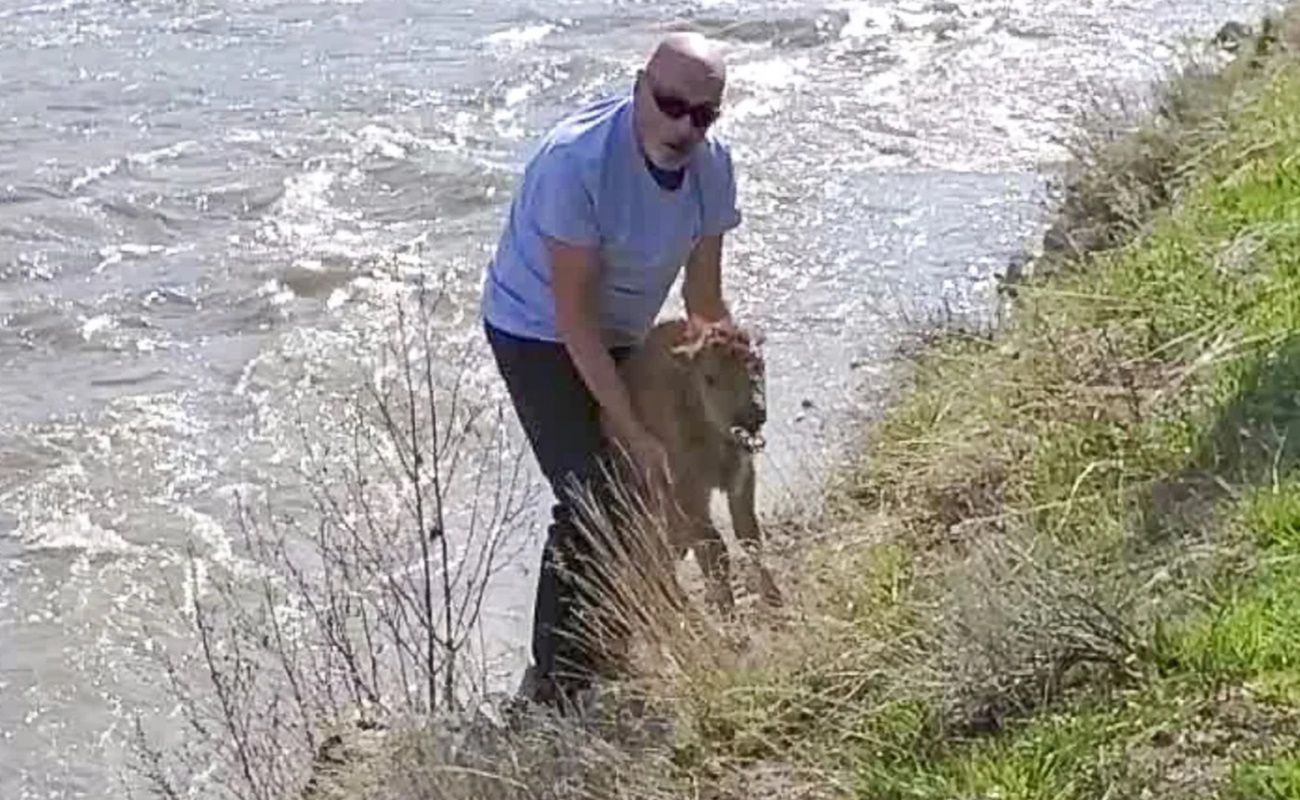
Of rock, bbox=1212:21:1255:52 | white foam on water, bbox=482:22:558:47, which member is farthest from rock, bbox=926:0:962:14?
rock, bbox=1212:21:1255:52

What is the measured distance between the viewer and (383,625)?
798cm

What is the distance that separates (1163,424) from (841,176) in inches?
→ 305

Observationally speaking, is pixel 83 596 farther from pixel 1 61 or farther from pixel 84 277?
pixel 1 61

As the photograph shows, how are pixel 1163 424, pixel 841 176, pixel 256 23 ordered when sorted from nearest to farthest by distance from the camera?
1. pixel 1163 424
2. pixel 841 176
3. pixel 256 23

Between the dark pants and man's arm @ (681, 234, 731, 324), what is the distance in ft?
0.76

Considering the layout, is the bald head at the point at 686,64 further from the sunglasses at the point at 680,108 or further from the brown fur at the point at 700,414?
the brown fur at the point at 700,414

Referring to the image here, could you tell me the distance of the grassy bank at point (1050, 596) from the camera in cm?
500

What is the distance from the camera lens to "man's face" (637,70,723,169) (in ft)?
20.1

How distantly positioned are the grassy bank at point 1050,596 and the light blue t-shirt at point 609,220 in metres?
0.92

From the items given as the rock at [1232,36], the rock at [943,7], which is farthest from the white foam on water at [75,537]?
the rock at [943,7]

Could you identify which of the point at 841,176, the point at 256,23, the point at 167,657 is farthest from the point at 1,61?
the point at 167,657

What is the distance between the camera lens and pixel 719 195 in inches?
261

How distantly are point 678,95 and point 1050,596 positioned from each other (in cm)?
164

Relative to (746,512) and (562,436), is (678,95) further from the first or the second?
(746,512)
